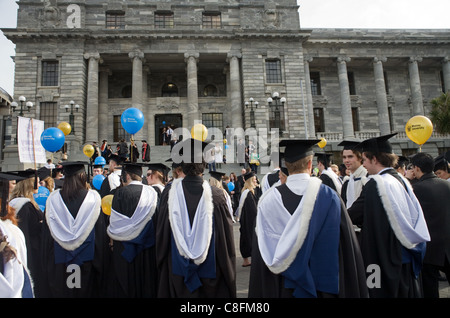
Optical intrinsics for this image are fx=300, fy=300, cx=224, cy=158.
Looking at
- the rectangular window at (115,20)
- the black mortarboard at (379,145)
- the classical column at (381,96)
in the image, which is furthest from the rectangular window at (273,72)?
the black mortarboard at (379,145)

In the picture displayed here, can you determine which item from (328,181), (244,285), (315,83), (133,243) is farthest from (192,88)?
(133,243)

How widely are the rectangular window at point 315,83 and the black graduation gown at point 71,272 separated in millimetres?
31238

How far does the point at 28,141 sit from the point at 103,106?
22.5 metres

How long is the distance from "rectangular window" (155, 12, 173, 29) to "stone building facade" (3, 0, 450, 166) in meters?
0.14

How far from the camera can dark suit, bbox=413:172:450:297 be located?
3.90 metres

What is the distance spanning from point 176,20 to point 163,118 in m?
9.36

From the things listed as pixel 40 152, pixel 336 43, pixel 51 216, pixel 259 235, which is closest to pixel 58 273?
pixel 51 216

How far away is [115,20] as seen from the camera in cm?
2820

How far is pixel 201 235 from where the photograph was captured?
348 centimetres

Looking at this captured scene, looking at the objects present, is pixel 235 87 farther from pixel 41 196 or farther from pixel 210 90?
pixel 41 196

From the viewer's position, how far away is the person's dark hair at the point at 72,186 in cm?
405

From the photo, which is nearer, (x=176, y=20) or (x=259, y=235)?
(x=259, y=235)
